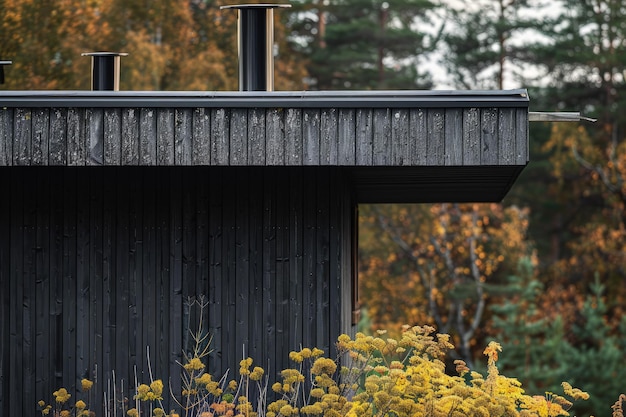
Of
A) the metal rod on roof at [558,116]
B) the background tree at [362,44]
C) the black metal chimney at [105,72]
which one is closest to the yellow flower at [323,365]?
the metal rod on roof at [558,116]

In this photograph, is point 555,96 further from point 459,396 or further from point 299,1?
point 459,396

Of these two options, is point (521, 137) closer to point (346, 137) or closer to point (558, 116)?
point (558, 116)

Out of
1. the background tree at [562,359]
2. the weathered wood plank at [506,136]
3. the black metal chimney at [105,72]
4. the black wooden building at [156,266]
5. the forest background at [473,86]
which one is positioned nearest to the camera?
the weathered wood plank at [506,136]

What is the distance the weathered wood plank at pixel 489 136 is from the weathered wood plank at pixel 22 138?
314cm

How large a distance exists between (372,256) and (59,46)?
990 centimetres

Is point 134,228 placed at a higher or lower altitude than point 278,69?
lower

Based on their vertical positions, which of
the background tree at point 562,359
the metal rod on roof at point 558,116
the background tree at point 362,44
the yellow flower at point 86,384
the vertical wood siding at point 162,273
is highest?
the background tree at point 362,44

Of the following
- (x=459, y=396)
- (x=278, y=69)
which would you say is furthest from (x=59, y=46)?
(x=459, y=396)

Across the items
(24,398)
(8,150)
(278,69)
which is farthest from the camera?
(278,69)

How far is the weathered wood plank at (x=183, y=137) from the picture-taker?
8164mm

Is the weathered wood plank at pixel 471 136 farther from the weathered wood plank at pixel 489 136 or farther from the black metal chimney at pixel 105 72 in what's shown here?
the black metal chimney at pixel 105 72

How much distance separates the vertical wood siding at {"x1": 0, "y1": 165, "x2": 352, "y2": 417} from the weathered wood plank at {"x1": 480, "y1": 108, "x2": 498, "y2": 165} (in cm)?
130

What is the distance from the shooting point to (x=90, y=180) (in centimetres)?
899

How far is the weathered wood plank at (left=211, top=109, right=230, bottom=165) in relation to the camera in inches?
321
